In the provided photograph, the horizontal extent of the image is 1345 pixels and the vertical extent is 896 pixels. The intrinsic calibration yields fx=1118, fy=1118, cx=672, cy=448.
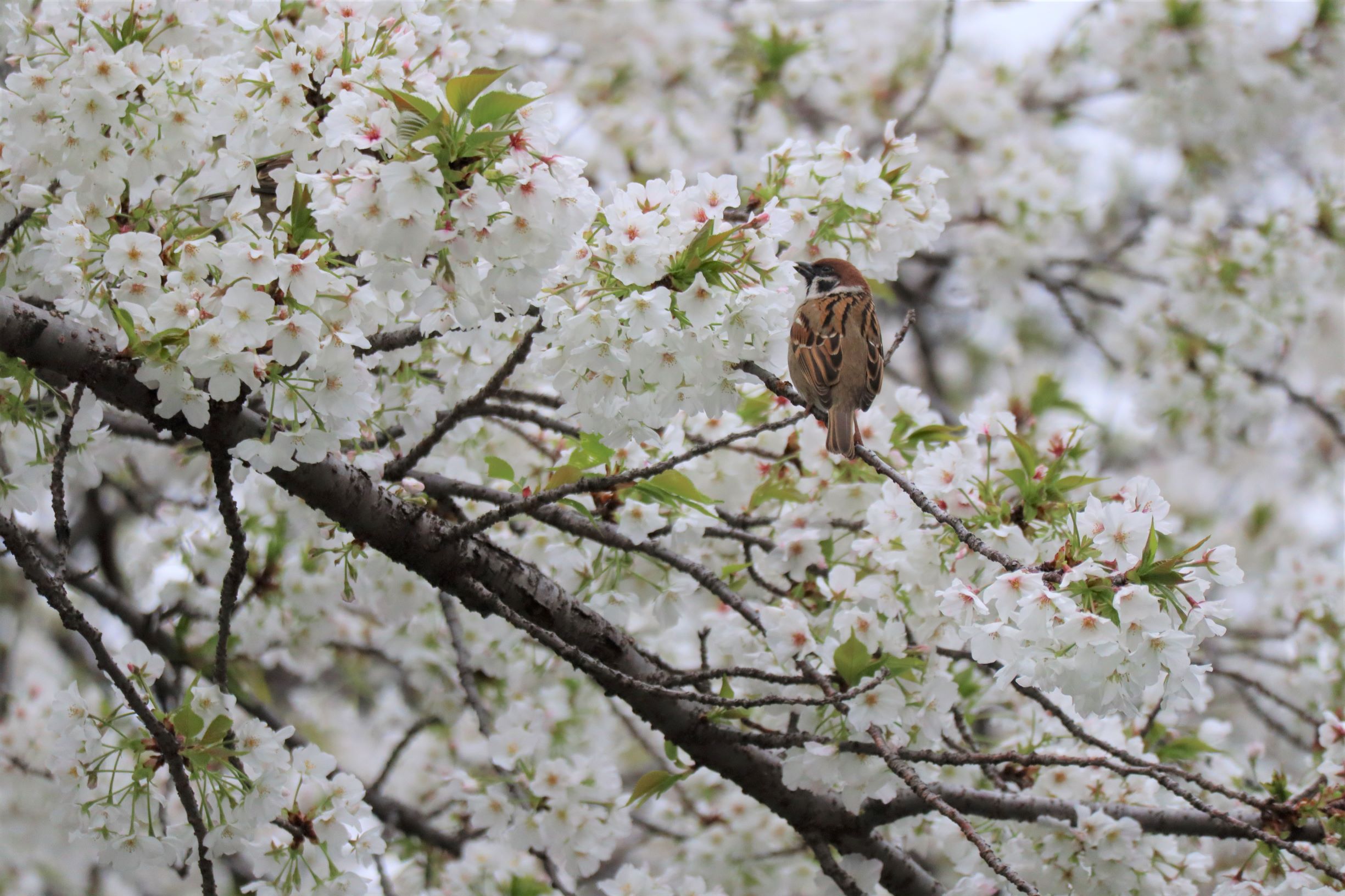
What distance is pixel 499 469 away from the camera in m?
2.88

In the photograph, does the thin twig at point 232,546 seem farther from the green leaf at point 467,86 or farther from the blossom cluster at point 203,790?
the green leaf at point 467,86

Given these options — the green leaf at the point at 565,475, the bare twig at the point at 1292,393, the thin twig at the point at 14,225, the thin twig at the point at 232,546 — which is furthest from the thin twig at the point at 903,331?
the bare twig at the point at 1292,393

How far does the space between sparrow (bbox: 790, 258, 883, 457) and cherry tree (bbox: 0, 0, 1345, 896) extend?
13 cm

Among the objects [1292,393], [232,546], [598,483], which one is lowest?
[232,546]

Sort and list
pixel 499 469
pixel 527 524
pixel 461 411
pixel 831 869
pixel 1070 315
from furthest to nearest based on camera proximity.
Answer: pixel 1070 315
pixel 527 524
pixel 499 469
pixel 831 869
pixel 461 411

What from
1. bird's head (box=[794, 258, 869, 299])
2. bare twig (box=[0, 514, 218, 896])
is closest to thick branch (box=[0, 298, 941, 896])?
bare twig (box=[0, 514, 218, 896])

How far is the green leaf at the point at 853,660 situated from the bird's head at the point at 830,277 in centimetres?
101

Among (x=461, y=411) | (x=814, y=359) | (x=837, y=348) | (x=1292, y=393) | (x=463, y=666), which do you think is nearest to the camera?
(x=461, y=411)

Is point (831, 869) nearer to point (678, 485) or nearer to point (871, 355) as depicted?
point (678, 485)

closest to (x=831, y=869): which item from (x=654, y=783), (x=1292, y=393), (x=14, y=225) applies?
(x=654, y=783)

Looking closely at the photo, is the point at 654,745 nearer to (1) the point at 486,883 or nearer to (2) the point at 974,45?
(1) the point at 486,883

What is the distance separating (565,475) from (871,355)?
105cm

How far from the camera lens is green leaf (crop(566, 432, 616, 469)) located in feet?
8.41

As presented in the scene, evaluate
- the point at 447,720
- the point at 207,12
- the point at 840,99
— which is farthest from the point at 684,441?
the point at 840,99
